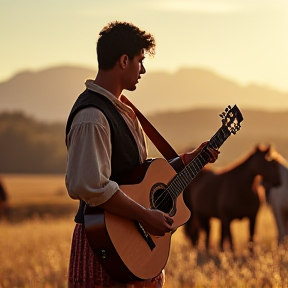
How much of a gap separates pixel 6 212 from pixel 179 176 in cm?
1535

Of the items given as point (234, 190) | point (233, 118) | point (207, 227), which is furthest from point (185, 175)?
point (207, 227)

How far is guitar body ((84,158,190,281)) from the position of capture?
3.73 meters

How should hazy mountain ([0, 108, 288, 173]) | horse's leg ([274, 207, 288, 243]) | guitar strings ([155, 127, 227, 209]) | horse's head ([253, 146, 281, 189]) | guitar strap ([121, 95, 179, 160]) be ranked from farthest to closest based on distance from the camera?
1. hazy mountain ([0, 108, 288, 173])
2. horse's leg ([274, 207, 288, 243])
3. horse's head ([253, 146, 281, 189])
4. guitar strap ([121, 95, 179, 160])
5. guitar strings ([155, 127, 227, 209])

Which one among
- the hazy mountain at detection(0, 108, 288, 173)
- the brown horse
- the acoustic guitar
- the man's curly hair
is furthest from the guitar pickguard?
the hazy mountain at detection(0, 108, 288, 173)

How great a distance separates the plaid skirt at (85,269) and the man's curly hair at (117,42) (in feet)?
2.48

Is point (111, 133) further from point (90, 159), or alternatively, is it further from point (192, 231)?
point (192, 231)

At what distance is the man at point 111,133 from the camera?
365 centimetres

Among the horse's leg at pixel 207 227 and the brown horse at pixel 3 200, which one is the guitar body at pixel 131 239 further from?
the brown horse at pixel 3 200

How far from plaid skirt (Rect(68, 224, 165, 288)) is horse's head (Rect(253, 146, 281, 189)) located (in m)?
8.00

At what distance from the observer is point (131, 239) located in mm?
3854

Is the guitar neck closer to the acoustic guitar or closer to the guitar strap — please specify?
the acoustic guitar

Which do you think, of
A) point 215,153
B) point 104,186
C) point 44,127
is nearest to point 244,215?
point 215,153

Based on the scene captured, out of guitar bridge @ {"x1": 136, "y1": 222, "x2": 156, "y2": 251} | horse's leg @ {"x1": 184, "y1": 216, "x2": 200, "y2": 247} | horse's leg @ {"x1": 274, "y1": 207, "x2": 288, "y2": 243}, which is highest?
guitar bridge @ {"x1": 136, "y1": 222, "x2": 156, "y2": 251}

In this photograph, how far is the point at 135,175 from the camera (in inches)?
154
